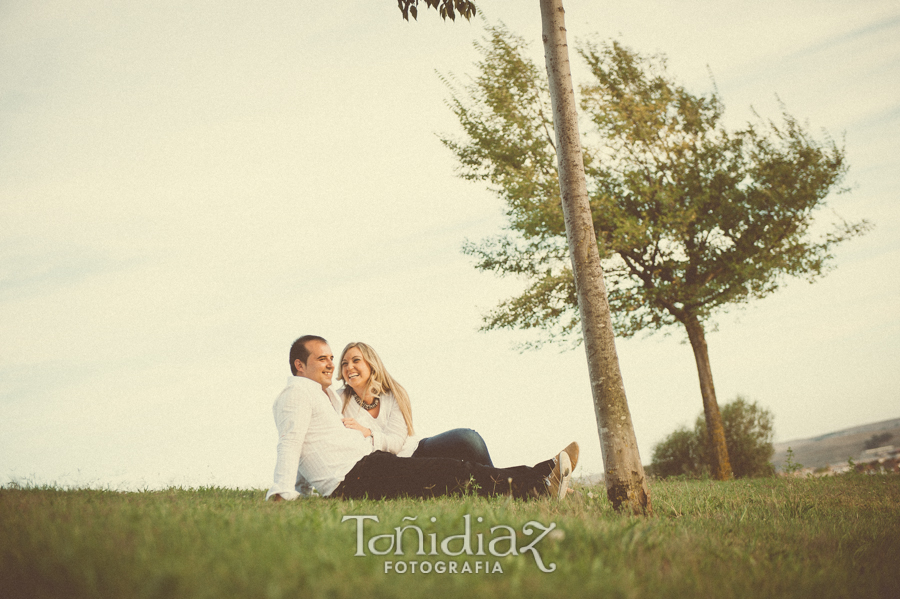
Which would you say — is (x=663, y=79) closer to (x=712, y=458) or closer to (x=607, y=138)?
(x=607, y=138)

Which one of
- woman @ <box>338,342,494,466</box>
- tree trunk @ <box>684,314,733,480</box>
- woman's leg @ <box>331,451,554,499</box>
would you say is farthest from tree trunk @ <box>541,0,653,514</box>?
tree trunk @ <box>684,314,733,480</box>

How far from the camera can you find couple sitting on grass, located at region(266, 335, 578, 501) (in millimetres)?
5730

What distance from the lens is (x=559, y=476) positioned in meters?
6.04

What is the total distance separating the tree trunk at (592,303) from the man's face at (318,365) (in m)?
2.92

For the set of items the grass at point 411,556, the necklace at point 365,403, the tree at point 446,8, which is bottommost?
the grass at point 411,556

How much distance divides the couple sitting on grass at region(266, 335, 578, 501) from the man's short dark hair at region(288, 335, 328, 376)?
12 millimetres

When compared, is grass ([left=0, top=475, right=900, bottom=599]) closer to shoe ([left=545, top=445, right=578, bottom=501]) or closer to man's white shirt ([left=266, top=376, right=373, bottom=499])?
shoe ([left=545, top=445, right=578, bottom=501])

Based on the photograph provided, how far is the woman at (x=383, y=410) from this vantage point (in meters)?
7.09

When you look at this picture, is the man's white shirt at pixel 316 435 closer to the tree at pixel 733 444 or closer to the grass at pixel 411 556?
the grass at pixel 411 556

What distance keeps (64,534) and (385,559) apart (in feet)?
5.40

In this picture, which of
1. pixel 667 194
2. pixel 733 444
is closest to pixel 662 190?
pixel 667 194

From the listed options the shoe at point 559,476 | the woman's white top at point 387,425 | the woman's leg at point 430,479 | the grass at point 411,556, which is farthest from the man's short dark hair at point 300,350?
the shoe at point 559,476

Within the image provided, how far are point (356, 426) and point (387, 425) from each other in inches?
32.2

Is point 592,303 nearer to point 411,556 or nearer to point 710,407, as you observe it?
point 411,556
